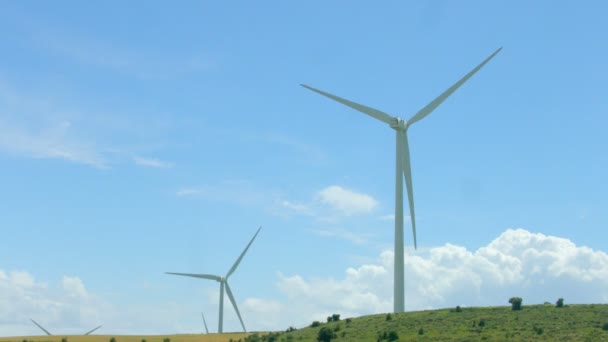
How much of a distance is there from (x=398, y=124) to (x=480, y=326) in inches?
1394

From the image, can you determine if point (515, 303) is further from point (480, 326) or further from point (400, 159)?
point (400, 159)

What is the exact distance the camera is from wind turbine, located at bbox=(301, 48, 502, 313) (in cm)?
13050

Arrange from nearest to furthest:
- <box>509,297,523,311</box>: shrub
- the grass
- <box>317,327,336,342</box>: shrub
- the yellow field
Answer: the grass
<box>317,327,336,342</box>: shrub
<box>509,297,523,311</box>: shrub
the yellow field

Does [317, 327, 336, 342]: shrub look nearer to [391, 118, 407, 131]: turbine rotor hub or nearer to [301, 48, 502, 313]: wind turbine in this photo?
[301, 48, 502, 313]: wind turbine

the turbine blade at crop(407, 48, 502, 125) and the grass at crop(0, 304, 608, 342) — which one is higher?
the turbine blade at crop(407, 48, 502, 125)

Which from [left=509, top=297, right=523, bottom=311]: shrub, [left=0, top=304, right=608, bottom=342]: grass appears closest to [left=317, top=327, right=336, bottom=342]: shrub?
[left=0, top=304, right=608, bottom=342]: grass

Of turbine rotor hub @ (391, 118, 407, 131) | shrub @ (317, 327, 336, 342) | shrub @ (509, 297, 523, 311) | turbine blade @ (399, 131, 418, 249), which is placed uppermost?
turbine rotor hub @ (391, 118, 407, 131)

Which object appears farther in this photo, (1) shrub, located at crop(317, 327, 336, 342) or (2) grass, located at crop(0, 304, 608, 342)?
(1) shrub, located at crop(317, 327, 336, 342)

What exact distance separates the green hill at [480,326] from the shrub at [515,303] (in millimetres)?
956

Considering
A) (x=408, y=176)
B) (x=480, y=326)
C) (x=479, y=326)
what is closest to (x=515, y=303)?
(x=479, y=326)

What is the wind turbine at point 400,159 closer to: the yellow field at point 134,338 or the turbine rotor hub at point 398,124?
the turbine rotor hub at point 398,124

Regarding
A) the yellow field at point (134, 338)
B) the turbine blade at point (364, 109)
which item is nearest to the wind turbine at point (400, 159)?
the turbine blade at point (364, 109)

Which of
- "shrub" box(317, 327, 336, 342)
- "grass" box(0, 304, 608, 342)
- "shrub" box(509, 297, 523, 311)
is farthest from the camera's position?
"shrub" box(509, 297, 523, 311)

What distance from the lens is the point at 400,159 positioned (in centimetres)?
13588
